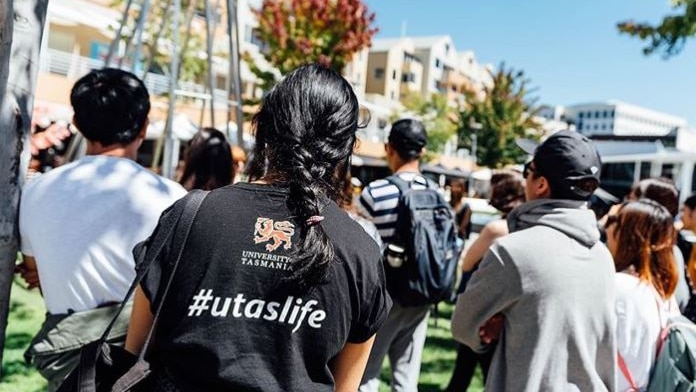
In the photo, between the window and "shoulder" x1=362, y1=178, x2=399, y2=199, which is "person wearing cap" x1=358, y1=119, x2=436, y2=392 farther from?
the window

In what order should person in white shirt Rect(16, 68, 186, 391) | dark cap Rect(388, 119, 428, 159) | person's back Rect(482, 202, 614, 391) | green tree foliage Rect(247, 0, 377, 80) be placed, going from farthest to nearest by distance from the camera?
green tree foliage Rect(247, 0, 377, 80) → dark cap Rect(388, 119, 428, 159) → person's back Rect(482, 202, 614, 391) → person in white shirt Rect(16, 68, 186, 391)

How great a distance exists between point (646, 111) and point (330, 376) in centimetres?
13450

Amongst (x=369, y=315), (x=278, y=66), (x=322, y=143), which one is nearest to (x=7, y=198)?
(x=322, y=143)

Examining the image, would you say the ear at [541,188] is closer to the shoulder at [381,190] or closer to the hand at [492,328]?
the hand at [492,328]

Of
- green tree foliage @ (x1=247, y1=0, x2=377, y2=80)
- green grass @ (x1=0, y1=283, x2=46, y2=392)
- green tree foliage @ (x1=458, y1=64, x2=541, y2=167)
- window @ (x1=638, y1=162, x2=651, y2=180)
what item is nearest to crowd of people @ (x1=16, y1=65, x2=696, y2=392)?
green grass @ (x1=0, y1=283, x2=46, y2=392)

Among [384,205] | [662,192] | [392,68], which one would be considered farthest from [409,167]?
[392,68]

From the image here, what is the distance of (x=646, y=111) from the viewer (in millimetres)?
118562

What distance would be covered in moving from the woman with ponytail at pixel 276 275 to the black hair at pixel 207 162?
Answer: 1.96 meters

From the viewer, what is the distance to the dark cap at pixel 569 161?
7.04 ft

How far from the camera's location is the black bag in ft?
4.37

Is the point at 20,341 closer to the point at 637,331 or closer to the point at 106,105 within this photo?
the point at 106,105

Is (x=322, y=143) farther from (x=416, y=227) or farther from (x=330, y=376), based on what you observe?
(x=416, y=227)

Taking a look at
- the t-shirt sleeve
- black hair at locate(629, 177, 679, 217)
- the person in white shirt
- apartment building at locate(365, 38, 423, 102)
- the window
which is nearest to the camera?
the t-shirt sleeve

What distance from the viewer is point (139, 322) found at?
141 cm
